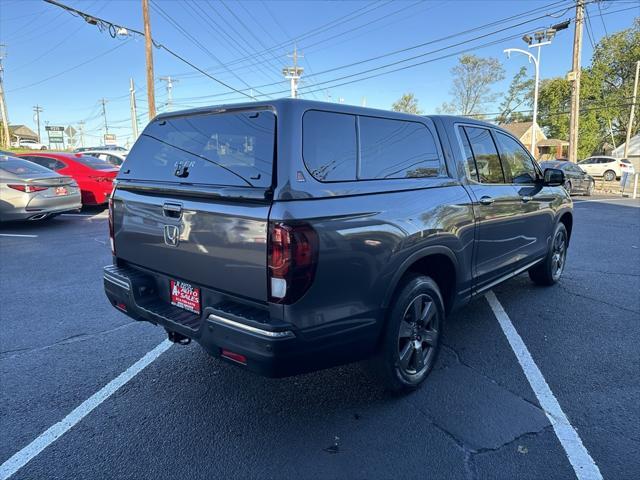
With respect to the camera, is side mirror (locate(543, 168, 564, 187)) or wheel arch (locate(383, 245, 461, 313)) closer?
wheel arch (locate(383, 245, 461, 313))

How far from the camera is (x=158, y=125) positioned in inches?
132

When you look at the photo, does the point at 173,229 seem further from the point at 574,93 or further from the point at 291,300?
the point at 574,93

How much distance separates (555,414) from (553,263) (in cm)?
308

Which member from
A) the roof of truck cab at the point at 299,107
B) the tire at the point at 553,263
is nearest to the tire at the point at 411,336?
the roof of truck cab at the point at 299,107

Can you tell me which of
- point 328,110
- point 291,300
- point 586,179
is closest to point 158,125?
point 328,110

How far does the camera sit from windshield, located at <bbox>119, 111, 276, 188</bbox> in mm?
2486

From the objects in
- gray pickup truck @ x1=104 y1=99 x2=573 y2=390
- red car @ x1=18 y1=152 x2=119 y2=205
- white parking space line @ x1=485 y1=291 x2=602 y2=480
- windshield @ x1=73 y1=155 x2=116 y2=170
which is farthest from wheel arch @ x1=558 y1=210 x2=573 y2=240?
windshield @ x1=73 y1=155 x2=116 y2=170

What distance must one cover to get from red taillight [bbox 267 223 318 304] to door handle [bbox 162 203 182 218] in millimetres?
768

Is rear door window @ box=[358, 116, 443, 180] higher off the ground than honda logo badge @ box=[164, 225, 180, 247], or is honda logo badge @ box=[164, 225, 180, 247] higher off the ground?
rear door window @ box=[358, 116, 443, 180]

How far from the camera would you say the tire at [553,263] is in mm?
5367

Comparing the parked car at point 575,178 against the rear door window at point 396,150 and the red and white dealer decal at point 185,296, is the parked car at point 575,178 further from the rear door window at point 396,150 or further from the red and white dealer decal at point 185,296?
the red and white dealer decal at point 185,296

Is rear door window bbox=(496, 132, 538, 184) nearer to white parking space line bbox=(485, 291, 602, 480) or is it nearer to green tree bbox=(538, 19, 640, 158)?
white parking space line bbox=(485, 291, 602, 480)

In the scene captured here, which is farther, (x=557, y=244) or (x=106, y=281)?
(x=557, y=244)

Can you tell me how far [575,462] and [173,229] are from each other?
268 cm
